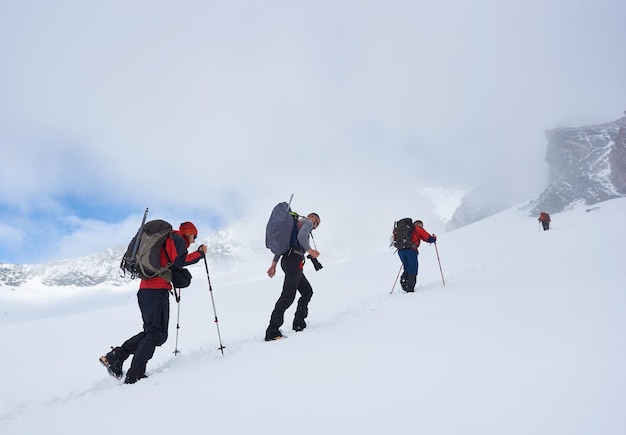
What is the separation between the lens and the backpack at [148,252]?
5066 mm

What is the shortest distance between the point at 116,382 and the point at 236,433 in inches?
153

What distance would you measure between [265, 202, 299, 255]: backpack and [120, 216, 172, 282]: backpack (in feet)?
6.49

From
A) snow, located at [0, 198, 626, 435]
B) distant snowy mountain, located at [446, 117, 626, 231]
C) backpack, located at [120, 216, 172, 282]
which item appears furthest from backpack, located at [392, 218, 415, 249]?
distant snowy mountain, located at [446, 117, 626, 231]

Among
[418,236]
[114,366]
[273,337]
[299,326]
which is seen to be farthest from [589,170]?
[114,366]

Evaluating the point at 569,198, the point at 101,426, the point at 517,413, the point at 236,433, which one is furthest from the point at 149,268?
the point at 569,198

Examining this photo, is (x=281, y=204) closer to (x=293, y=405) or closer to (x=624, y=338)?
(x=293, y=405)

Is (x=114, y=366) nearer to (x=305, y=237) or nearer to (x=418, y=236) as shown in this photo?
(x=305, y=237)

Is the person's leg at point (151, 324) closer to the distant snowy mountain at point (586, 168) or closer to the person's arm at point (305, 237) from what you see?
the person's arm at point (305, 237)

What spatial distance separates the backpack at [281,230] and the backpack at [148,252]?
6.49 feet

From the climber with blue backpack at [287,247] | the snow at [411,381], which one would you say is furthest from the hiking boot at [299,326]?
the snow at [411,381]

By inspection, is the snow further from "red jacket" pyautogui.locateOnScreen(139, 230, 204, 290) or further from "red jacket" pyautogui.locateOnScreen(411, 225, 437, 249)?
"red jacket" pyautogui.locateOnScreen(411, 225, 437, 249)

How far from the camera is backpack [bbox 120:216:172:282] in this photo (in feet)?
16.6

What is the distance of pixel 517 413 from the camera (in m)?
2.14

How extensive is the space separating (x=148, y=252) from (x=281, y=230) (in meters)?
2.41
